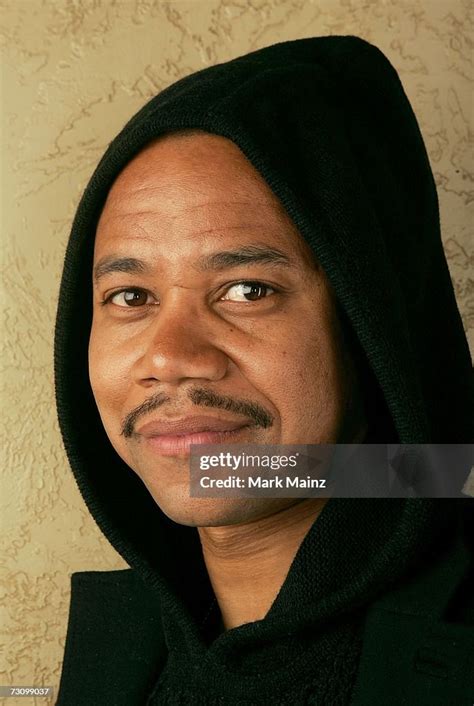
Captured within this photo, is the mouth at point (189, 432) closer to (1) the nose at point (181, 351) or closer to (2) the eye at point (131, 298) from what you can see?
(1) the nose at point (181, 351)

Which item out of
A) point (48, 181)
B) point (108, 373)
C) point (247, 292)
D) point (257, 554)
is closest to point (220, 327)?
point (247, 292)

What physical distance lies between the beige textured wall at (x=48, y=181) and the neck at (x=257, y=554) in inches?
19.5

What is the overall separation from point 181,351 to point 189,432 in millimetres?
99

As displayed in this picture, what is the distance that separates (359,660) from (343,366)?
1.11 feet

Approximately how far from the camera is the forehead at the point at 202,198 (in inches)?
52.3

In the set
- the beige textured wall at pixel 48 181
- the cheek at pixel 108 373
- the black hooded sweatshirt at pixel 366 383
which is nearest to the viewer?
the black hooded sweatshirt at pixel 366 383

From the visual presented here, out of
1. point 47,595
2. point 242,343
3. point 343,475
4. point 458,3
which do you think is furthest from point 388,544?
point 458,3

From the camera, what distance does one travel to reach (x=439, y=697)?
1.23 metres

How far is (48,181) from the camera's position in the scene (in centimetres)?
190

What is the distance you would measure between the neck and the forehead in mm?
321

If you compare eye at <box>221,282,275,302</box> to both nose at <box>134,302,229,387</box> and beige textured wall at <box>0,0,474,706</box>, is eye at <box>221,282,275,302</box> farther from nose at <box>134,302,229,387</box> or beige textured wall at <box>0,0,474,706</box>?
beige textured wall at <box>0,0,474,706</box>

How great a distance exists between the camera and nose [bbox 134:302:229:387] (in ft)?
4.23

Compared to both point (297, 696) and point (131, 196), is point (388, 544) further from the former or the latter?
point (131, 196)

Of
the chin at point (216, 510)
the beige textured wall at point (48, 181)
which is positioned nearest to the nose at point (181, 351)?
the chin at point (216, 510)
